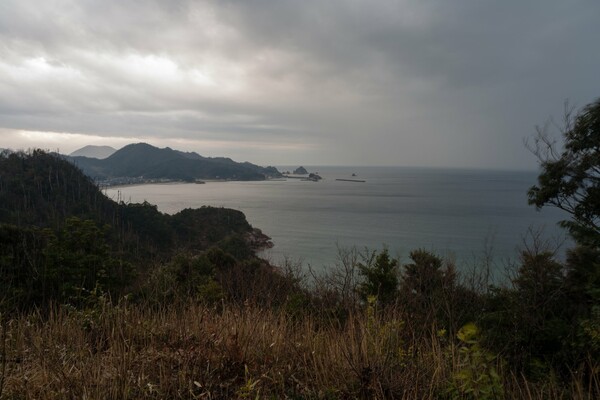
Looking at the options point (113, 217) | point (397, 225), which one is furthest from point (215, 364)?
point (113, 217)

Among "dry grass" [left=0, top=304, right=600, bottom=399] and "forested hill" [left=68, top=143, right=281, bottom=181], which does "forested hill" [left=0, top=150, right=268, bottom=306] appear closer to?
"dry grass" [left=0, top=304, right=600, bottom=399]

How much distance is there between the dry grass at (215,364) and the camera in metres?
1.86

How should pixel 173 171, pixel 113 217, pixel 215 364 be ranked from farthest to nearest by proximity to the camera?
pixel 173 171 → pixel 113 217 → pixel 215 364

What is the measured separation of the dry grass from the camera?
6.11ft

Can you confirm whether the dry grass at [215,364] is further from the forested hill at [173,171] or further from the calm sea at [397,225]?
the forested hill at [173,171]

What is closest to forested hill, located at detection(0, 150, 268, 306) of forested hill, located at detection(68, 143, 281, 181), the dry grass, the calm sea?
the calm sea

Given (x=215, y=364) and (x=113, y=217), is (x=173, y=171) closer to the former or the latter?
(x=113, y=217)

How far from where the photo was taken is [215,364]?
85.1 inches

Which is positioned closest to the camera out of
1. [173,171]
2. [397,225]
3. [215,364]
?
[215,364]

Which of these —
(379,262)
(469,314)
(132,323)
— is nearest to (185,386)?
(132,323)

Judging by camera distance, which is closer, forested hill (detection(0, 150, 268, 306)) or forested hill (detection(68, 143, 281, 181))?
forested hill (detection(0, 150, 268, 306))

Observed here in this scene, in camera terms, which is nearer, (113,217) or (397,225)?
(113,217)

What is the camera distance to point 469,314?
26.0ft

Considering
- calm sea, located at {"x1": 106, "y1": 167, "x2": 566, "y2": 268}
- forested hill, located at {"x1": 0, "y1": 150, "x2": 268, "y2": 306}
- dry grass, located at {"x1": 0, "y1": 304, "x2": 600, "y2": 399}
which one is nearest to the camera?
dry grass, located at {"x1": 0, "y1": 304, "x2": 600, "y2": 399}
